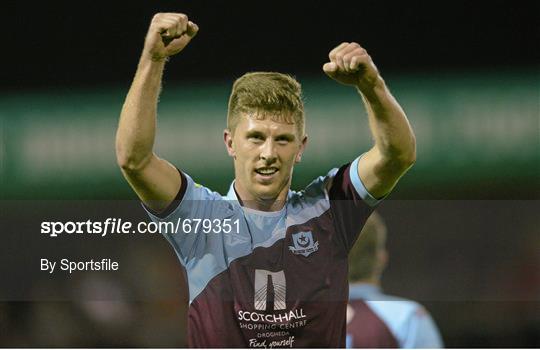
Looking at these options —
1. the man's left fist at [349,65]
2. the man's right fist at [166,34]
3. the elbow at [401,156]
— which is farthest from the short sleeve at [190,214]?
the man's left fist at [349,65]

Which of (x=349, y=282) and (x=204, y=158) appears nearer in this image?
(x=349, y=282)

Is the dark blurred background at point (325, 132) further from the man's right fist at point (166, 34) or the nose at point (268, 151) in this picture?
the man's right fist at point (166, 34)

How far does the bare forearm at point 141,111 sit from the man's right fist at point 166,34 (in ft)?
0.10

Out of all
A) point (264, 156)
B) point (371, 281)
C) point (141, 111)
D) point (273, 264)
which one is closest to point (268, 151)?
point (264, 156)

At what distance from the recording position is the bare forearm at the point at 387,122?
2.78 meters

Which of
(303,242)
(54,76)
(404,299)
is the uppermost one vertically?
(54,76)

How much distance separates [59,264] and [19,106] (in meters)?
0.67

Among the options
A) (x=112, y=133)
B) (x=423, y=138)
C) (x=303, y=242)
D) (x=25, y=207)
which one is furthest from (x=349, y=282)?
(x=25, y=207)

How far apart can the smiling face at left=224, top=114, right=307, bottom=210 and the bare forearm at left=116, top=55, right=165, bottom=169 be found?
42 centimetres

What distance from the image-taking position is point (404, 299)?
3453 millimetres

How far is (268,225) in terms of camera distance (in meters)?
3.14

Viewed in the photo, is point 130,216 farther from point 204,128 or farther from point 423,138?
point 423,138

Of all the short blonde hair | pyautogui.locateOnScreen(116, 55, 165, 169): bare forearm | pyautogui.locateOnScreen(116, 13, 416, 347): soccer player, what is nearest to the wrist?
pyautogui.locateOnScreen(116, 13, 416, 347): soccer player

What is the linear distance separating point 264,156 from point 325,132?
49 cm
